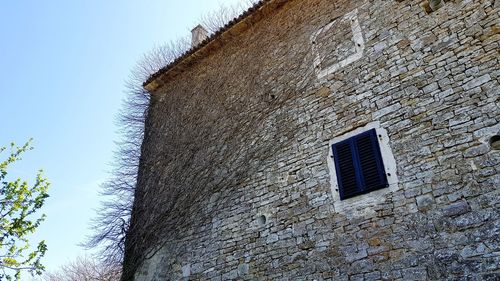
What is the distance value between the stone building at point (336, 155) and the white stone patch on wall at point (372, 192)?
0.02 meters

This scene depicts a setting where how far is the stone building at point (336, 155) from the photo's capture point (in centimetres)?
427

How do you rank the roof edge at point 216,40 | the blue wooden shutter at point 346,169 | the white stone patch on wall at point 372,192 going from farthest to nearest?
the roof edge at point 216,40
the blue wooden shutter at point 346,169
the white stone patch on wall at point 372,192

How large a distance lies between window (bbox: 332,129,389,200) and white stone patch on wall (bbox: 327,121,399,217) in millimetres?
49

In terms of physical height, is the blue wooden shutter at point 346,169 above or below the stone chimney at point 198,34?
below

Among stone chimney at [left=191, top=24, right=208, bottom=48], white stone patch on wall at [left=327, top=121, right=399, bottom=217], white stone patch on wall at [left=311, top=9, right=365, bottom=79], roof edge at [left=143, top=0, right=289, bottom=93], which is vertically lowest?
white stone patch on wall at [left=327, top=121, right=399, bottom=217]

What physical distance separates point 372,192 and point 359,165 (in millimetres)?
439

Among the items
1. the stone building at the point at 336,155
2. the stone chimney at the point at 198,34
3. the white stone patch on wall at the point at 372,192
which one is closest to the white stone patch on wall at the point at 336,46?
the stone building at the point at 336,155

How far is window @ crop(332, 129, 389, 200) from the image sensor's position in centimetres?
490

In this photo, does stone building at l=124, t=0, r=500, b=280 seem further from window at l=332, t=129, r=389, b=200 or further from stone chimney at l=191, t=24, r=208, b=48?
stone chimney at l=191, t=24, r=208, b=48

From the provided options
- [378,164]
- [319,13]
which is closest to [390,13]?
[319,13]

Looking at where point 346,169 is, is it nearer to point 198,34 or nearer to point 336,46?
point 336,46

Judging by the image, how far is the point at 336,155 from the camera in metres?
5.38

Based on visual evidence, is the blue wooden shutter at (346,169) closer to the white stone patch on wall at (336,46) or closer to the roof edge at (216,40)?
the white stone patch on wall at (336,46)

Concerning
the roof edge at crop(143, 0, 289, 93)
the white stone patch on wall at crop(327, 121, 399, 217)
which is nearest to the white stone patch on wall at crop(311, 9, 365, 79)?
the white stone patch on wall at crop(327, 121, 399, 217)
